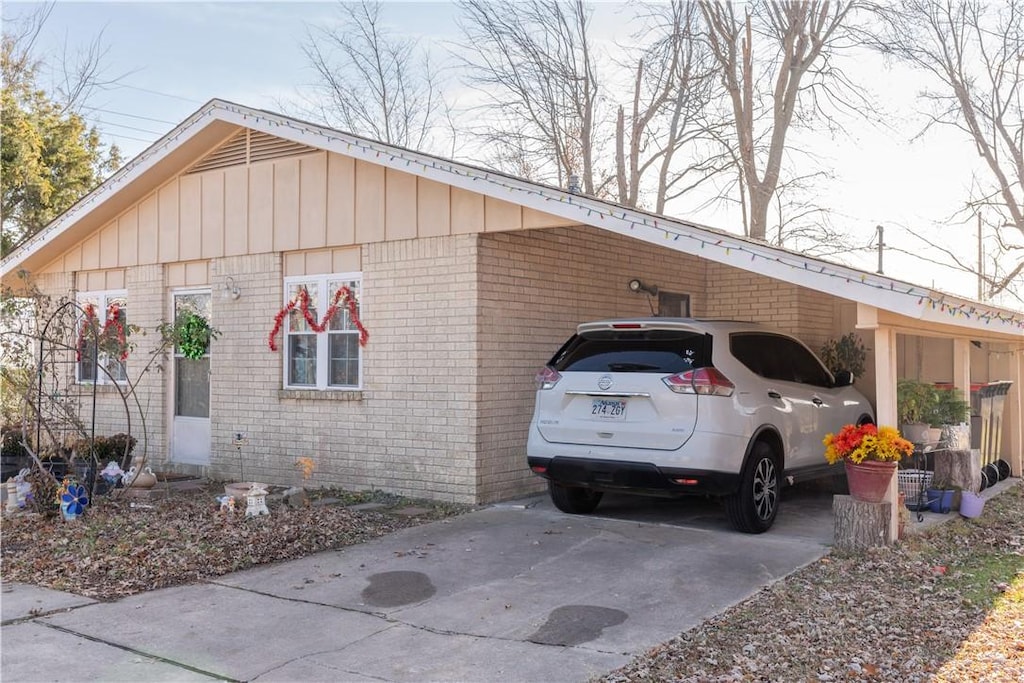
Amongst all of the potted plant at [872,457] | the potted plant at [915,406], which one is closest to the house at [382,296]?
the potted plant at [872,457]

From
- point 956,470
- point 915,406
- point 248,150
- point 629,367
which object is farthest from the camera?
point 248,150

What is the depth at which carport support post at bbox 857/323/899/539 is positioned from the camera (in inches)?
281

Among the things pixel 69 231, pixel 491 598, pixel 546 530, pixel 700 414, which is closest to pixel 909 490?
pixel 700 414

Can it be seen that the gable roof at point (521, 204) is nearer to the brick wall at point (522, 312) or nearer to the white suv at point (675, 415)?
the white suv at point (675, 415)

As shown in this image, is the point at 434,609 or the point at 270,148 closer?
the point at 434,609

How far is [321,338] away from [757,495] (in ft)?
17.8

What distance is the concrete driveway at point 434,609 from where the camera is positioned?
15.7 feet

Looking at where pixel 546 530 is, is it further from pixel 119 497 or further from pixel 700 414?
pixel 119 497

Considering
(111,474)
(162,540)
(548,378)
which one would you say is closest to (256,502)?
(162,540)

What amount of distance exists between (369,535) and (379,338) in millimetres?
2702

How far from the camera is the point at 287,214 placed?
10844 millimetres

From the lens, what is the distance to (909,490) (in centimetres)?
870

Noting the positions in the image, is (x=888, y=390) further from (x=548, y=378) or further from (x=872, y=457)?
(x=548, y=378)

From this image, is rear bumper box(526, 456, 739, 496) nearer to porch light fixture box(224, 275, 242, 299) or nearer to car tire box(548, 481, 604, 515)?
car tire box(548, 481, 604, 515)
